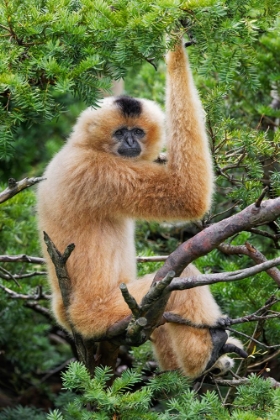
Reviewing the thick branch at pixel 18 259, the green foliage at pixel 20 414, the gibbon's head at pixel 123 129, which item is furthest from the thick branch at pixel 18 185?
the green foliage at pixel 20 414

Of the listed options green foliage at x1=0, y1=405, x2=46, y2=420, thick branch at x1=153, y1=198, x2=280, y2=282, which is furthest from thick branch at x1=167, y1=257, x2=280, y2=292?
green foliage at x1=0, y1=405, x2=46, y2=420

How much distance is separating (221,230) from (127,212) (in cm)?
162

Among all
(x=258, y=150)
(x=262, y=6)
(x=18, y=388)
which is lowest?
(x=18, y=388)

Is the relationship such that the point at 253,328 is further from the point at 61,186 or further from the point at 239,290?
the point at 61,186

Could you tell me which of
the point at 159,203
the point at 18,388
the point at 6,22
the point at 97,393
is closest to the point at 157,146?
the point at 159,203

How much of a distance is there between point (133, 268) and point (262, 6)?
7.83 feet

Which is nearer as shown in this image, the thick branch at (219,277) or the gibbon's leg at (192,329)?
the thick branch at (219,277)

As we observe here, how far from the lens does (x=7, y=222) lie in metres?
6.82

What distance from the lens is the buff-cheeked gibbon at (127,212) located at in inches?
199

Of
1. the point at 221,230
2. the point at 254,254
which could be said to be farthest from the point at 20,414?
the point at 221,230

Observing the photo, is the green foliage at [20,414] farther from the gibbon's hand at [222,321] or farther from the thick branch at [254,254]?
the thick branch at [254,254]

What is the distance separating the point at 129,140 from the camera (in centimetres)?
593

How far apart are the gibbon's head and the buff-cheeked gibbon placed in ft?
0.89

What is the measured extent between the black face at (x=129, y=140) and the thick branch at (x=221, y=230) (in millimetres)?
1957
